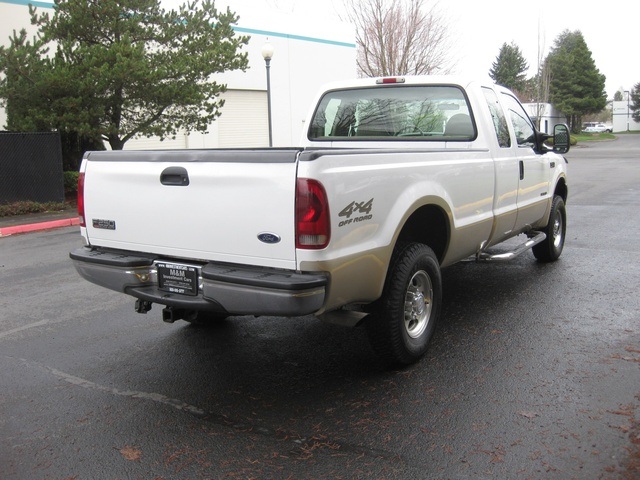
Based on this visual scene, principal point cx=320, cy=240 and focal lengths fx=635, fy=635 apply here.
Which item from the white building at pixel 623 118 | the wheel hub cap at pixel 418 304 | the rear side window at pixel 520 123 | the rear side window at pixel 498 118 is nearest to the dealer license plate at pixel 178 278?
the wheel hub cap at pixel 418 304

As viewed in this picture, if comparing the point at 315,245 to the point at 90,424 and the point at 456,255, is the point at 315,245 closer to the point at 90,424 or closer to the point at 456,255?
the point at 90,424

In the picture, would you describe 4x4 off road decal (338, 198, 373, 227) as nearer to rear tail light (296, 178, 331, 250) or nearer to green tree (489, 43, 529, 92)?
rear tail light (296, 178, 331, 250)

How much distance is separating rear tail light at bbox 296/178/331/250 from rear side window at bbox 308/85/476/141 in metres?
2.45

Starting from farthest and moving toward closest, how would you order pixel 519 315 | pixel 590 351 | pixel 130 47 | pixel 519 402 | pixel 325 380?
pixel 130 47, pixel 519 315, pixel 590 351, pixel 325 380, pixel 519 402

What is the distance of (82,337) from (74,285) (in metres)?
2.10

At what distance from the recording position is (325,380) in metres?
4.32

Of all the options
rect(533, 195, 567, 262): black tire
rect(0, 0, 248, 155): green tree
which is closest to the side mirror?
rect(533, 195, 567, 262): black tire

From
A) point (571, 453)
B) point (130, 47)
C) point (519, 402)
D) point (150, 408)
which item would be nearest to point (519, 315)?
point (519, 402)

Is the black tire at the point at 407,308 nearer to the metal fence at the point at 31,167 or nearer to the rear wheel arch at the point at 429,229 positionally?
the rear wheel arch at the point at 429,229

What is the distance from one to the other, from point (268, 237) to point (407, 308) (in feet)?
4.55

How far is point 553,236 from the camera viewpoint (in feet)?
25.0

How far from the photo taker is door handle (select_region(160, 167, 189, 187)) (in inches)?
154

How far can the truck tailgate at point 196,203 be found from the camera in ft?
11.8

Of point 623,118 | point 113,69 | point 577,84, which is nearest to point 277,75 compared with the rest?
point 113,69
